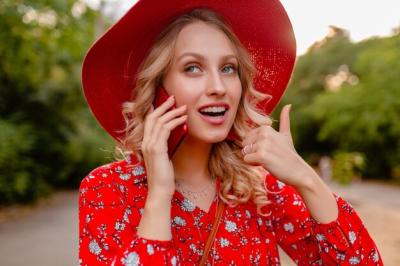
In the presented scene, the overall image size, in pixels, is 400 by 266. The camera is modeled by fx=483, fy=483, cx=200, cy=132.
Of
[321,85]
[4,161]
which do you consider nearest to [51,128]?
[4,161]

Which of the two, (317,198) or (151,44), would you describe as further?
(151,44)

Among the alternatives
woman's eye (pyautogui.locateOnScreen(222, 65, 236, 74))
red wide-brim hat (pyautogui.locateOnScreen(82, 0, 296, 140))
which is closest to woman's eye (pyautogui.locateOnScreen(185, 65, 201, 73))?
woman's eye (pyautogui.locateOnScreen(222, 65, 236, 74))

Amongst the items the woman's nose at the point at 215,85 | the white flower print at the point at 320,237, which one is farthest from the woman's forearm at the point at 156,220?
the white flower print at the point at 320,237

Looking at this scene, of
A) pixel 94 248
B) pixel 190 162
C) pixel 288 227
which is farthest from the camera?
pixel 190 162

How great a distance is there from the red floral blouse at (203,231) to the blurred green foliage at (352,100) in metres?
11.1

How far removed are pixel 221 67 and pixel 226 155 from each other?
1.53 ft

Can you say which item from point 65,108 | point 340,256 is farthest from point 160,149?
point 65,108

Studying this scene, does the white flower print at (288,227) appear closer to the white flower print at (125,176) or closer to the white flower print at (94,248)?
the white flower print at (125,176)

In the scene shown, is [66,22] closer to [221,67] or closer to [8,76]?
[8,76]

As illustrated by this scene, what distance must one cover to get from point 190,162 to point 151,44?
0.55m

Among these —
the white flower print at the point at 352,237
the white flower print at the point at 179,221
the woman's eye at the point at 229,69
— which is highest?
the woman's eye at the point at 229,69

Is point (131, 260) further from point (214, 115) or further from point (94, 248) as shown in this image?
point (214, 115)

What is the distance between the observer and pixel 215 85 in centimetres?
191

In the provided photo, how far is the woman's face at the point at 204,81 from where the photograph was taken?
1917 mm
